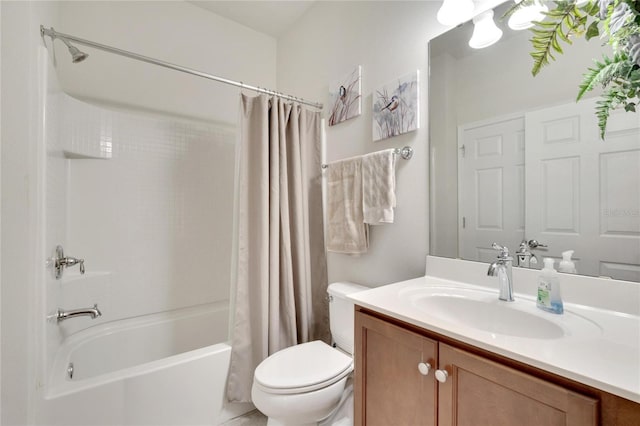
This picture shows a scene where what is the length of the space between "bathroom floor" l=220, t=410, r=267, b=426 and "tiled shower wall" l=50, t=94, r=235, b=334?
0.92 m

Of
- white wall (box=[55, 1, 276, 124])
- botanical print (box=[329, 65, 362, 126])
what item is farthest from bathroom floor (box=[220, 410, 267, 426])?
white wall (box=[55, 1, 276, 124])

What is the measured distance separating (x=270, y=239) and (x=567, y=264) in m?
1.30

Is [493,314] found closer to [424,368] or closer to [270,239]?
[424,368]

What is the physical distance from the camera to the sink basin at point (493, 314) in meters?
0.77

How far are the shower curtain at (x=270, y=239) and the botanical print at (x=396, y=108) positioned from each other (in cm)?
49

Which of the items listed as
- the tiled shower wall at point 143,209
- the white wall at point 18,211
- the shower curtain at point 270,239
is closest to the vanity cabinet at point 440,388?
the shower curtain at point 270,239

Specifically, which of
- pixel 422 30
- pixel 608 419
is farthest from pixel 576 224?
pixel 422 30

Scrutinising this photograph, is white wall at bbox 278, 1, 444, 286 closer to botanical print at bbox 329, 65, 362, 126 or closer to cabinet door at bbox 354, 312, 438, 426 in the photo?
botanical print at bbox 329, 65, 362, 126

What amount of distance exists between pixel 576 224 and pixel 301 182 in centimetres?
129

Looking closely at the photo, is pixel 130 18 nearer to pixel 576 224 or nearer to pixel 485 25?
pixel 485 25

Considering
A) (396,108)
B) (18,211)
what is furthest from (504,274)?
(18,211)

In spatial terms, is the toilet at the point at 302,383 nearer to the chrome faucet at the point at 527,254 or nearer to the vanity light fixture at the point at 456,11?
the chrome faucet at the point at 527,254

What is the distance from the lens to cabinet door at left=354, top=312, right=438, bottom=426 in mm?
767

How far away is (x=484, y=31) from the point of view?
1.12 metres
